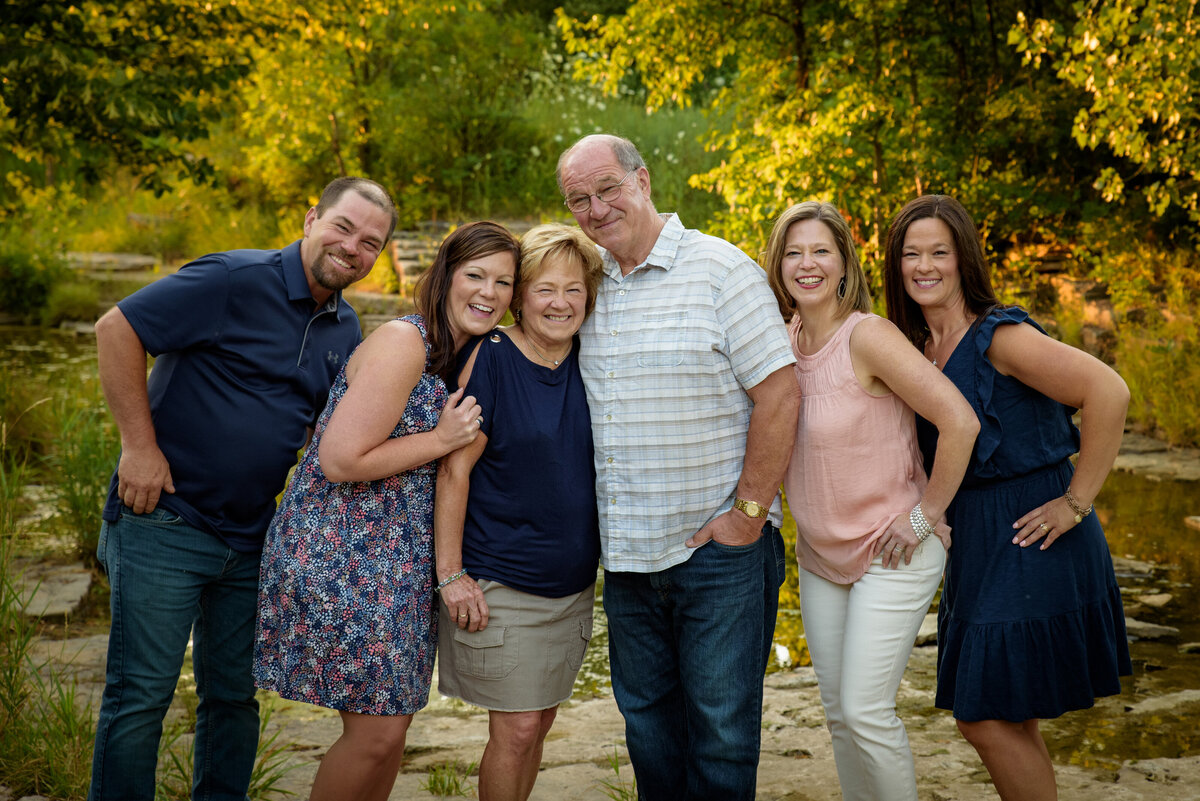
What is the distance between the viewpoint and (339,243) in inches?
115

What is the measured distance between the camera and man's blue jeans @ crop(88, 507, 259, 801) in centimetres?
269

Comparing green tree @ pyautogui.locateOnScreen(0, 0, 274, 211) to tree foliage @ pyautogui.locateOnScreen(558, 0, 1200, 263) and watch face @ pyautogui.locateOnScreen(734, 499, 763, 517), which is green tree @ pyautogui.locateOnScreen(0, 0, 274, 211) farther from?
watch face @ pyautogui.locateOnScreen(734, 499, 763, 517)

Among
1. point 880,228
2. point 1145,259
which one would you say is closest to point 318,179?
point 880,228

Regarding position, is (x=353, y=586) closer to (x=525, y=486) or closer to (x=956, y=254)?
(x=525, y=486)

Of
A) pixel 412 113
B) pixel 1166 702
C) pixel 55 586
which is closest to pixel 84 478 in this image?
pixel 55 586

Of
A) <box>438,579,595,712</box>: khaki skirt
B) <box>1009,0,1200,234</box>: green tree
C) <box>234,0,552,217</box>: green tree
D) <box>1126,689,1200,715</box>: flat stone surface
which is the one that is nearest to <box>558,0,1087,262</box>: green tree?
<box>1009,0,1200,234</box>: green tree

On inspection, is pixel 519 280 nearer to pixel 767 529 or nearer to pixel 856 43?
pixel 767 529

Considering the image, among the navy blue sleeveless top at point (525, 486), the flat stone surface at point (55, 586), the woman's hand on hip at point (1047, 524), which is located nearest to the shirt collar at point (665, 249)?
the navy blue sleeveless top at point (525, 486)

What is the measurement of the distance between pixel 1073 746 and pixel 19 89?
20.8ft

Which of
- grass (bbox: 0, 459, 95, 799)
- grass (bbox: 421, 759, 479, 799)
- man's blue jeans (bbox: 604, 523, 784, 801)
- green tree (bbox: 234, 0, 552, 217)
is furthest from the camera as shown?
green tree (bbox: 234, 0, 552, 217)

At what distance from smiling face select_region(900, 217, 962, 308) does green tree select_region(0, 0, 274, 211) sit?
16.4 feet

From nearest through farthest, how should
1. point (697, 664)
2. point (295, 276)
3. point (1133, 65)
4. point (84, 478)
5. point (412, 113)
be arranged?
point (697, 664), point (295, 276), point (84, 478), point (1133, 65), point (412, 113)

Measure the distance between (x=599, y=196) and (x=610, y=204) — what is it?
36mm

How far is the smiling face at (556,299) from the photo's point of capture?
8.70 ft
